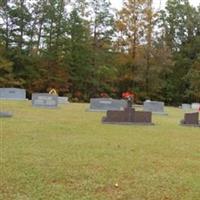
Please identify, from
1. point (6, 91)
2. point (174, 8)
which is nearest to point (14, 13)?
point (6, 91)

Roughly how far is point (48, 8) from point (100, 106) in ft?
77.1

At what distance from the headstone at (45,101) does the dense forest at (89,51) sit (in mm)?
18657

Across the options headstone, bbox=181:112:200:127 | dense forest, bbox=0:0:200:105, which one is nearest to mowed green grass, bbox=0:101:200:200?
headstone, bbox=181:112:200:127

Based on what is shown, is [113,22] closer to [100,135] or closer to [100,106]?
[100,106]

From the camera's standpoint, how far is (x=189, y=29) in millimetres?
50031

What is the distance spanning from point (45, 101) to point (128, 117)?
798 centimetres

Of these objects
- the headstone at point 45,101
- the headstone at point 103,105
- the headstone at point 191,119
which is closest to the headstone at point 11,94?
the headstone at point 45,101

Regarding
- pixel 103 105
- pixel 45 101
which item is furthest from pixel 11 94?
pixel 103 105

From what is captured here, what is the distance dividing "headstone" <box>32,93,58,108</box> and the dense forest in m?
18.7

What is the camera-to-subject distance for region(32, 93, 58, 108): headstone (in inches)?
919

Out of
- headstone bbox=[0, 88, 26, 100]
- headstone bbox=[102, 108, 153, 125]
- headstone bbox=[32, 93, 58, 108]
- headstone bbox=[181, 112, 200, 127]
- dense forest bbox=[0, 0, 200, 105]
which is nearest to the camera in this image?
headstone bbox=[102, 108, 153, 125]

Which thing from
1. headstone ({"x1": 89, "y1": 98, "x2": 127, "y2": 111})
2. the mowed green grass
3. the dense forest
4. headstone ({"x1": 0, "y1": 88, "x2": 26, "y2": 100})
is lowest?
the mowed green grass

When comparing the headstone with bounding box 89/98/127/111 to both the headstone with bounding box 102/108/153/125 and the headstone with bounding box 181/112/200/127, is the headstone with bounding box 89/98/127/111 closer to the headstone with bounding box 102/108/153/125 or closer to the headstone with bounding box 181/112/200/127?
the headstone with bounding box 181/112/200/127

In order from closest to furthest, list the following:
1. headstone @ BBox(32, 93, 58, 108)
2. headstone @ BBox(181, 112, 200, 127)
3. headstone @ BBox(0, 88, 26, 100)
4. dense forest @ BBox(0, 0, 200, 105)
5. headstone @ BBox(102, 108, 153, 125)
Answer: headstone @ BBox(102, 108, 153, 125)
headstone @ BBox(181, 112, 200, 127)
headstone @ BBox(32, 93, 58, 108)
headstone @ BBox(0, 88, 26, 100)
dense forest @ BBox(0, 0, 200, 105)
